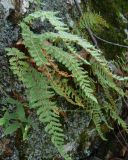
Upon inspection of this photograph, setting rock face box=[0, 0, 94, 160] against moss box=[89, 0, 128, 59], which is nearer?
rock face box=[0, 0, 94, 160]

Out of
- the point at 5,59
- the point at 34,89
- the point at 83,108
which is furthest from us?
the point at 83,108

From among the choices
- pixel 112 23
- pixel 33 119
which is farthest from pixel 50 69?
pixel 112 23

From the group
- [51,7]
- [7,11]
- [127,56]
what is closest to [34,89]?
[7,11]

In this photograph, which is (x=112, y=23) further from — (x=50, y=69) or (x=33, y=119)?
(x=33, y=119)

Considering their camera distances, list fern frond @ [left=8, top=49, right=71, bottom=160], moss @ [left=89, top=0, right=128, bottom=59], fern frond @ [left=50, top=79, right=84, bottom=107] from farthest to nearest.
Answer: moss @ [left=89, top=0, right=128, bottom=59]
fern frond @ [left=50, top=79, right=84, bottom=107]
fern frond @ [left=8, top=49, right=71, bottom=160]

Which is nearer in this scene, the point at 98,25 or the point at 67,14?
the point at 67,14

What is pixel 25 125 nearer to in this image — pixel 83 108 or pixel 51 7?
pixel 83 108

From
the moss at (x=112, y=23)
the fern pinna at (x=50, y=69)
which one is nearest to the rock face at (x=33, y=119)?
A: the fern pinna at (x=50, y=69)

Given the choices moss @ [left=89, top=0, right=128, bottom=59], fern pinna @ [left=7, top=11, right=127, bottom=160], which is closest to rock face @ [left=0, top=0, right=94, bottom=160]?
fern pinna @ [left=7, top=11, right=127, bottom=160]

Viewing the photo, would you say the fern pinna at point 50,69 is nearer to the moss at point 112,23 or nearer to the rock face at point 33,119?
the rock face at point 33,119

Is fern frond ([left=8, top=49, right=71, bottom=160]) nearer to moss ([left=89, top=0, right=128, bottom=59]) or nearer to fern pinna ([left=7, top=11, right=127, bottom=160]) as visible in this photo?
fern pinna ([left=7, top=11, right=127, bottom=160])

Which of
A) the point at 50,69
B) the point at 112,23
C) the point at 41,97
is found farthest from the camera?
the point at 112,23
